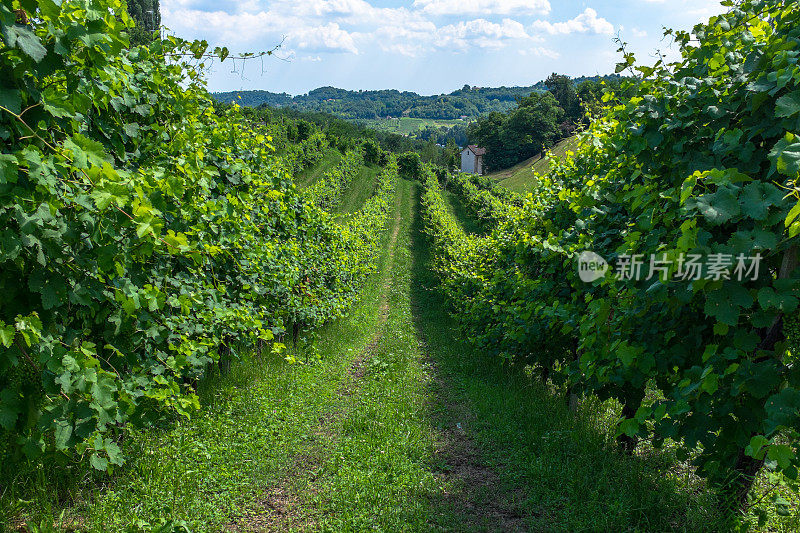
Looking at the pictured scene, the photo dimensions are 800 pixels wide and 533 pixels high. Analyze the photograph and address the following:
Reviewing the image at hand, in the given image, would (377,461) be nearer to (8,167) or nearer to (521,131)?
(8,167)

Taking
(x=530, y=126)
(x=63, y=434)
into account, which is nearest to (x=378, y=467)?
(x=63, y=434)

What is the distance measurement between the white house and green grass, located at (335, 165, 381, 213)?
1731 inches

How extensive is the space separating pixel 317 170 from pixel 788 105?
46463 millimetres

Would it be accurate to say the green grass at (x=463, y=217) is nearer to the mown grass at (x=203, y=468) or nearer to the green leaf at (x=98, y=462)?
the mown grass at (x=203, y=468)

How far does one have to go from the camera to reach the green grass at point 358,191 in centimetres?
3603

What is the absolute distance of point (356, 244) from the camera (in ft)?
44.3

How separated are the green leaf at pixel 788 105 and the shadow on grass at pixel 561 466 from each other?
2.62 m

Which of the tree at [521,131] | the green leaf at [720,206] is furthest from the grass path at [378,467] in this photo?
the tree at [521,131]

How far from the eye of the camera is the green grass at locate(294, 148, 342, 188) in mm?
40734

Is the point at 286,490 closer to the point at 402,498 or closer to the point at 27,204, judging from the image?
the point at 402,498

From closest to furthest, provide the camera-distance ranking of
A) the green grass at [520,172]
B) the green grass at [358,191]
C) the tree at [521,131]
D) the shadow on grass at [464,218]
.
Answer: the shadow on grass at [464,218]
the green grass at [358,191]
the green grass at [520,172]
the tree at [521,131]

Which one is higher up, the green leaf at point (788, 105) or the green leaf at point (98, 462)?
the green leaf at point (788, 105)

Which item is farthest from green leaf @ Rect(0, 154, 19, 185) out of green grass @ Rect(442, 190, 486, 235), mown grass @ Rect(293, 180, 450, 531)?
green grass @ Rect(442, 190, 486, 235)

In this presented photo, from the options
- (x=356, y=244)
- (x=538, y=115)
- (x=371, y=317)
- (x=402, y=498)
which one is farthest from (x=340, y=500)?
(x=538, y=115)
